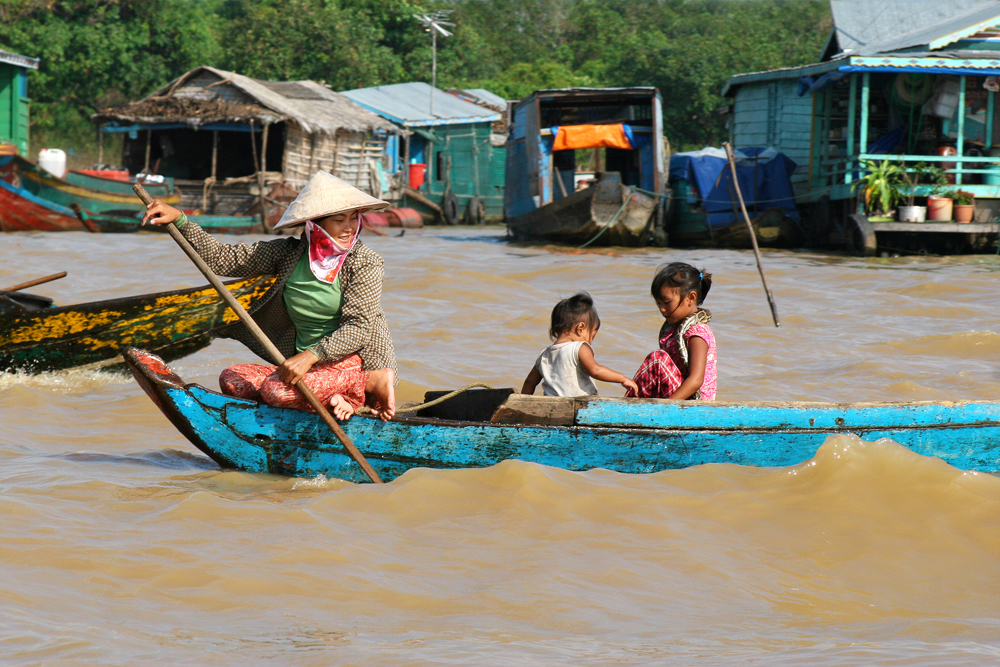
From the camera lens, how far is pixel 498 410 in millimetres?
3713

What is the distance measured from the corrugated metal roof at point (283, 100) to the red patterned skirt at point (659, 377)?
1426 centimetres

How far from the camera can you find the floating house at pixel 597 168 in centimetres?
1370

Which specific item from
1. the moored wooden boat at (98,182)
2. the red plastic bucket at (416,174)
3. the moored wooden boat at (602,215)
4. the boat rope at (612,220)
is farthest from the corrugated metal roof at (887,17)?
the moored wooden boat at (98,182)

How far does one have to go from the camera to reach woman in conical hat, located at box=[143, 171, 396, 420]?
135 inches

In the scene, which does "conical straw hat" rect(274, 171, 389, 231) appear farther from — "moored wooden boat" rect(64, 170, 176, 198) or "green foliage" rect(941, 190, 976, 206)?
"moored wooden boat" rect(64, 170, 176, 198)

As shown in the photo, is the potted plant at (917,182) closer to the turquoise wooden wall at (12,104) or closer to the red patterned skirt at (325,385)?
the red patterned skirt at (325,385)

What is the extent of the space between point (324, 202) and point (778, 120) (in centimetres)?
1438

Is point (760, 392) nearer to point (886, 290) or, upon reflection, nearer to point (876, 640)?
point (876, 640)

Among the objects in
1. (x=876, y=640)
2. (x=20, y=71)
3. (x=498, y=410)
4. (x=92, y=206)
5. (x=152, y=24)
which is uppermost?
(x=152, y=24)

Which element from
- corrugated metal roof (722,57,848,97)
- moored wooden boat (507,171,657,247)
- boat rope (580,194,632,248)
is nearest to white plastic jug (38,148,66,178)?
moored wooden boat (507,171,657,247)

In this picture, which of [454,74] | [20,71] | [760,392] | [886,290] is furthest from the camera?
[454,74]

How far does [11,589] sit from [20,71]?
17.1 meters

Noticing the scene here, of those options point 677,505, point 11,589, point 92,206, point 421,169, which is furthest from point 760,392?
point 421,169

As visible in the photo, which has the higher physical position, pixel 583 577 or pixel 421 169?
pixel 421 169
